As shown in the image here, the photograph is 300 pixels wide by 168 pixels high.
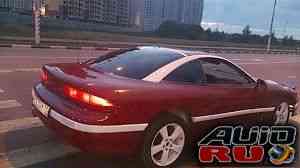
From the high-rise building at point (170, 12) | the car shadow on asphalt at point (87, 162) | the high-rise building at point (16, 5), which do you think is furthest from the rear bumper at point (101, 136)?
the high-rise building at point (170, 12)

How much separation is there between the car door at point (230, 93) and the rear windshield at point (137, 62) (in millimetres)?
548

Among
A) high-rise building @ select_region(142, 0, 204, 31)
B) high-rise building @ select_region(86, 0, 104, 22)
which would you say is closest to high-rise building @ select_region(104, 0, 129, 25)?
high-rise building @ select_region(86, 0, 104, 22)

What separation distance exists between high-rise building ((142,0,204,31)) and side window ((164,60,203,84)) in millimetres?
68523

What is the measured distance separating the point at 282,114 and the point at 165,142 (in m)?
2.82

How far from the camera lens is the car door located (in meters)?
5.11

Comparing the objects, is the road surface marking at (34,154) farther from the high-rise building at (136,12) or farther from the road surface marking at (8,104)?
the high-rise building at (136,12)

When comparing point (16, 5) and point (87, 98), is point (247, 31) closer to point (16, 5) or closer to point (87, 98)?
point (16, 5)

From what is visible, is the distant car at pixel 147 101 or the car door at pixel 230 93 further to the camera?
the car door at pixel 230 93

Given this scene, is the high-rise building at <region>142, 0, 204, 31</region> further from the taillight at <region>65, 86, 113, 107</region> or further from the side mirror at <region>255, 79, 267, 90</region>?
the taillight at <region>65, 86, 113, 107</region>

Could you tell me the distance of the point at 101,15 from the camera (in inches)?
2370

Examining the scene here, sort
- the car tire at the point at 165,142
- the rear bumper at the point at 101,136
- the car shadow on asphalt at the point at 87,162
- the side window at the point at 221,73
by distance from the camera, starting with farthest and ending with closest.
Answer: the side window at the point at 221,73 → the car shadow on asphalt at the point at 87,162 → the car tire at the point at 165,142 → the rear bumper at the point at 101,136

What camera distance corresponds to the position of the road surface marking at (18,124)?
566 centimetres

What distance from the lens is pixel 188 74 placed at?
4.95 metres

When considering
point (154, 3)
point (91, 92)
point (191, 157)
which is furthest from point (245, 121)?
point (154, 3)
